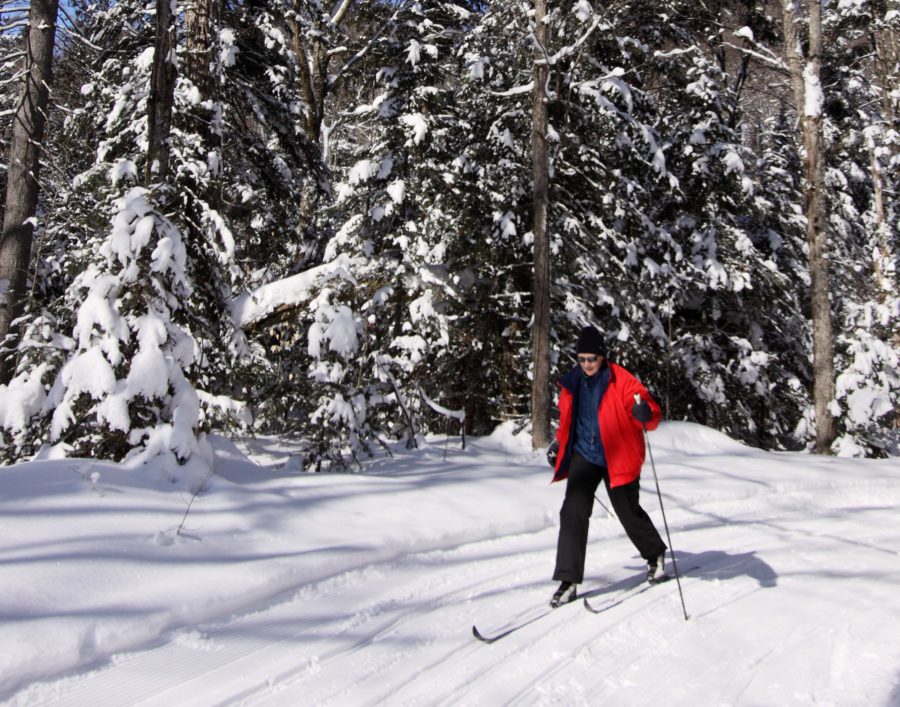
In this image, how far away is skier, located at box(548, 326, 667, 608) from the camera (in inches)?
195

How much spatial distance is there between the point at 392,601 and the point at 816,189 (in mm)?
11655

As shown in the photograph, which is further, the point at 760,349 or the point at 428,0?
the point at 760,349

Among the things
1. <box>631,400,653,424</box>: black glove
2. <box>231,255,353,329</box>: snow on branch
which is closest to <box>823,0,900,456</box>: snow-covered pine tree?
<box>231,255,353,329</box>: snow on branch

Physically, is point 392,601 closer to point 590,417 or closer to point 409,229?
point 590,417

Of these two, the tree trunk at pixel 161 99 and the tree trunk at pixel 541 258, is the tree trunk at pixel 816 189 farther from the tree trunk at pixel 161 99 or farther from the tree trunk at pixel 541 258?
the tree trunk at pixel 161 99

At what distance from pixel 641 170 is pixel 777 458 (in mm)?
7254

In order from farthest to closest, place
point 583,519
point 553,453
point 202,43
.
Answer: point 202,43, point 553,453, point 583,519

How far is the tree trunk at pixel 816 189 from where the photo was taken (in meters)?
12.6

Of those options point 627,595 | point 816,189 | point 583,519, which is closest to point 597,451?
point 583,519

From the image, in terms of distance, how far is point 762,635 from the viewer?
429cm

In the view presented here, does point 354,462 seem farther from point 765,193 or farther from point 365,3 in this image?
point 765,193

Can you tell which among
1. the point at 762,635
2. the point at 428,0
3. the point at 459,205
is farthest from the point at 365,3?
the point at 762,635

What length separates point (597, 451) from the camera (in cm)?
512

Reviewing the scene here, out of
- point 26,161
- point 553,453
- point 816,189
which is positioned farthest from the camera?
point 816,189
